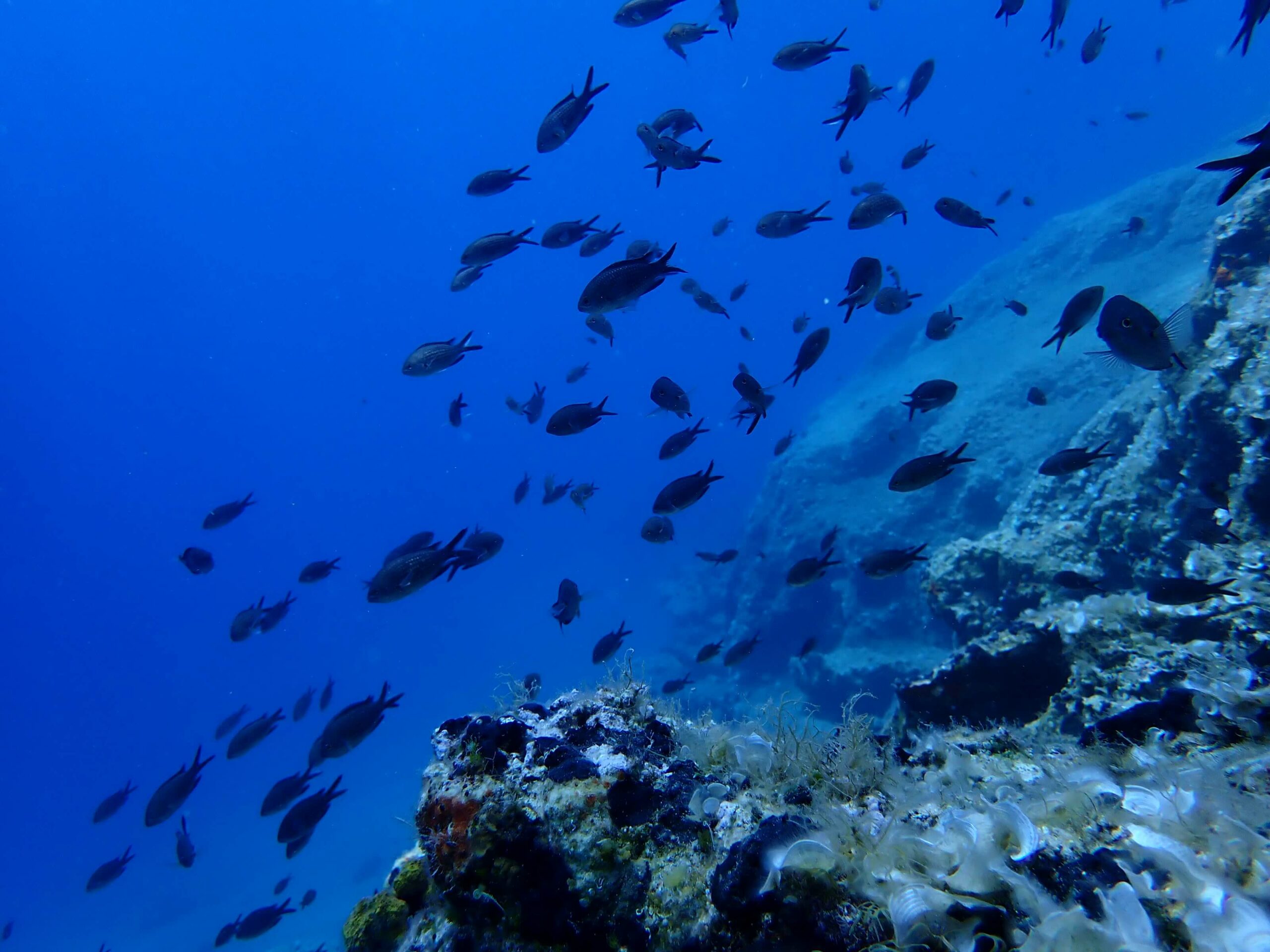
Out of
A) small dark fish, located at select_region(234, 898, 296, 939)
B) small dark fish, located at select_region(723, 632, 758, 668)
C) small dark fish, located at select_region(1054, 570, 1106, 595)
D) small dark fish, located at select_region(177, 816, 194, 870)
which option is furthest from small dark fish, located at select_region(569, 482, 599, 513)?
small dark fish, located at select_region(177, 816, 194, 870)

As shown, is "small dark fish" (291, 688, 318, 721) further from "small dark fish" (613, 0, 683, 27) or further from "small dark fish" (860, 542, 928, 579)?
"small dark fish" (613, 0, 683, 27)

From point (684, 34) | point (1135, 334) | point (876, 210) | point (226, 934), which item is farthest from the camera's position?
point (226, 934)

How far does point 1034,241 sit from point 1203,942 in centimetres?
3326

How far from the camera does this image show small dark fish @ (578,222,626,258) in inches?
283

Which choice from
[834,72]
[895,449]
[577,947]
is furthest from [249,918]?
[834,72]

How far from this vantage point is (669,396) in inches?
216

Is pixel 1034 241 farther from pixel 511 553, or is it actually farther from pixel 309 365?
pixel 309 365

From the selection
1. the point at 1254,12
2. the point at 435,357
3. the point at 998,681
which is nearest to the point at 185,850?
the point at 435,357

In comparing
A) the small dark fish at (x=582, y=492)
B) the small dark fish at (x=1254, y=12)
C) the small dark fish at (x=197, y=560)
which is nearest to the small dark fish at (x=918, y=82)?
the small dark fish at (x=1254, y=12)

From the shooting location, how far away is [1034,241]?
2645 centimetres

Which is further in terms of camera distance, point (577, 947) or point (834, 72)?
point (834, 72)

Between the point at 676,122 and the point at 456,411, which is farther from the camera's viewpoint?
the point at 456,411

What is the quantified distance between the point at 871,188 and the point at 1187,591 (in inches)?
364

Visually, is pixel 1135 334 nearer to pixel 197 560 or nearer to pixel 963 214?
pixel 963 214
